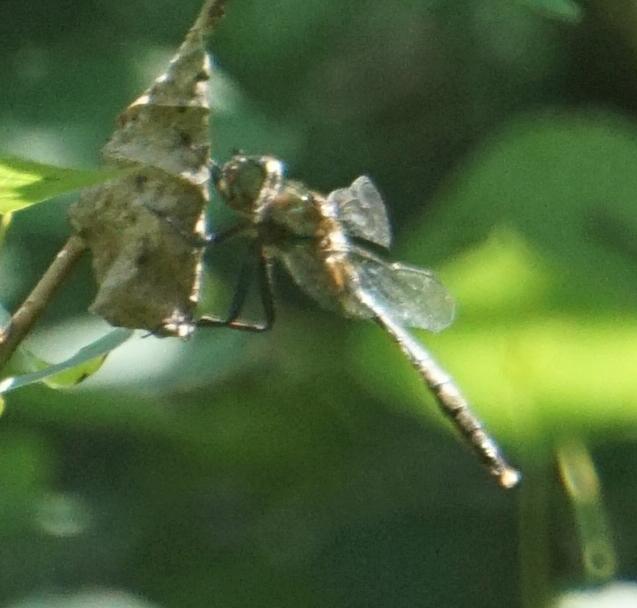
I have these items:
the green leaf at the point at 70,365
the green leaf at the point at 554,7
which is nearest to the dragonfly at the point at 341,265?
the green leaf at the point at 70,365

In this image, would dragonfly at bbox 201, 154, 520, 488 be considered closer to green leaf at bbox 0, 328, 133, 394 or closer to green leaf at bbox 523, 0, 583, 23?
green leaf at bbox 0, 328, 133, 394

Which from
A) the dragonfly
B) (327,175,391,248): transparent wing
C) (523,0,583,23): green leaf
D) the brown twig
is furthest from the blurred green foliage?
the brown twig

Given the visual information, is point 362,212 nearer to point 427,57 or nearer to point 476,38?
point 476,38

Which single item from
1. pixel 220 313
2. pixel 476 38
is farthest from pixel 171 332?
pixel 476 38

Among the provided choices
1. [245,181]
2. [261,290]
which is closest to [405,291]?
[261,290]

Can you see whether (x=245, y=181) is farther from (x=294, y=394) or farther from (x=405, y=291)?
(x=294, y=394)

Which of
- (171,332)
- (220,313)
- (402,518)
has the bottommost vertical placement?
(402,518)
